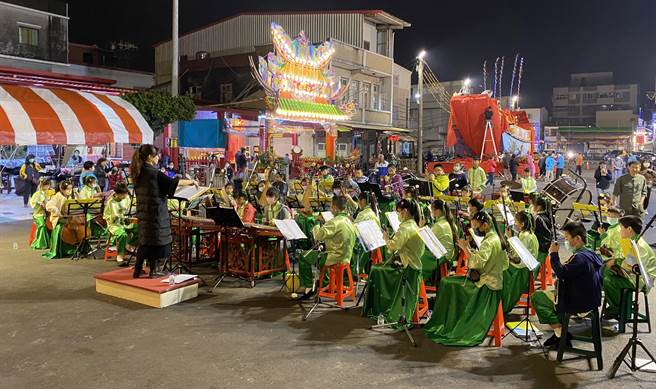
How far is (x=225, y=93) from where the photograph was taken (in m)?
28.6

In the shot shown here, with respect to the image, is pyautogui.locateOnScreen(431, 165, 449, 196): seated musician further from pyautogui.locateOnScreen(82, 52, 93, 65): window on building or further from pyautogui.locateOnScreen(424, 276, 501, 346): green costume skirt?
pyautogui.locateOnScreen(82, 52, 93, 65): window on building

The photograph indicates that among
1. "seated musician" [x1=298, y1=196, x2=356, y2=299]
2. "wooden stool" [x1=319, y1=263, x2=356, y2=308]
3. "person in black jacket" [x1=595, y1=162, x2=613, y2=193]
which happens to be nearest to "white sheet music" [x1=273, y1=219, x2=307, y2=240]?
"seated musician" [x1=298, y1=196, x2=356, y2=299]

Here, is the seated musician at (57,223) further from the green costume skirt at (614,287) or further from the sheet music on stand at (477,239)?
the green costume skirt at (614,287)

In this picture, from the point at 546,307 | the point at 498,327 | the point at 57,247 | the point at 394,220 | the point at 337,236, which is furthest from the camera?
the point at 57,247

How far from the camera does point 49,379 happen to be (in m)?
4.95

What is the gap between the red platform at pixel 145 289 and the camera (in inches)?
285

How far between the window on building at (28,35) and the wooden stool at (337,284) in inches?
1059

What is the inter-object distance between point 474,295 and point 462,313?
0.86ft

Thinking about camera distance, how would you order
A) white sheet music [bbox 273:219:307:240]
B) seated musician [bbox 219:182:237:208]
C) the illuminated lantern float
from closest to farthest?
white sheet music [bbox 273:219:307:240] < seated musician [bbox 219:182:237:208] < the illuminated lantern float

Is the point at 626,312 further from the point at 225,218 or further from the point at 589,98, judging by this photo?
the point at 589,98

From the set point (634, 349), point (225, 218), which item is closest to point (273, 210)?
point (225, 218)

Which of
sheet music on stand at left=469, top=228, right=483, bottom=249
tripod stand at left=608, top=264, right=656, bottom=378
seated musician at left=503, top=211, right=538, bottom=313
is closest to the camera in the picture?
tripod stand at left=608, top=264, right=656, bottom=378

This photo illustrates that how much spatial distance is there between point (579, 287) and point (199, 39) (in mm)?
30001

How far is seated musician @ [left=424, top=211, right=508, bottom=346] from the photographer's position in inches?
230
